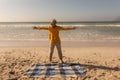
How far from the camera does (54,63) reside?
29.8ft

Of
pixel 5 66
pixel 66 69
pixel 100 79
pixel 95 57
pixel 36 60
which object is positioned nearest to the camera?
pixel 100 79

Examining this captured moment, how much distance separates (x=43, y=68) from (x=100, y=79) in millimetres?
2162

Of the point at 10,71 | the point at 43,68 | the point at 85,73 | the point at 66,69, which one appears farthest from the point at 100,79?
the point at 10,71

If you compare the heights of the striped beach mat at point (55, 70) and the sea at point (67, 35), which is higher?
the striped beach mat at point (55, 70)

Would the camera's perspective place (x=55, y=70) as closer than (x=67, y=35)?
Yes

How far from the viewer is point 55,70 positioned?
7.89m

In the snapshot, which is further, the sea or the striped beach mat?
the sea

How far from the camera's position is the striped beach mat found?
7412 mm

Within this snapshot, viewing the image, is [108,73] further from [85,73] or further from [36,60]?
[36,60]

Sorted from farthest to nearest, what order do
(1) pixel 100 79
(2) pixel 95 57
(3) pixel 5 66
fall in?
(2) pixel 95 57, (3) pixel 5 66, (1) pixel 100 79

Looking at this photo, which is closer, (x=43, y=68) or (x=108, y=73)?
(x=108, y=73)

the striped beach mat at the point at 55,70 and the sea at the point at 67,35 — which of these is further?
the sea at the point at 67,35

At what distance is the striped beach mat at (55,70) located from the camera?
24.3ft

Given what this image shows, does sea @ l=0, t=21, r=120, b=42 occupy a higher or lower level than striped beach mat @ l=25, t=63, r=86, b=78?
lower
